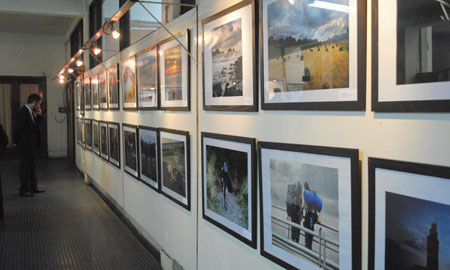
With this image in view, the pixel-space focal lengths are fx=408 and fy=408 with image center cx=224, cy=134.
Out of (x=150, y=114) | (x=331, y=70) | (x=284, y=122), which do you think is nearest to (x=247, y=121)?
(x=284, y=122)

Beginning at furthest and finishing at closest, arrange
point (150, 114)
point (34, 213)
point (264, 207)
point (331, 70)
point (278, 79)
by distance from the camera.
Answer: point (34, 213)
point (150, 114)
point (264, 207)
point (278, 79)
point (331, 70)

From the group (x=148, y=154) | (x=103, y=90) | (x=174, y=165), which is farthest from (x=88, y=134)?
(x=174, y=165)

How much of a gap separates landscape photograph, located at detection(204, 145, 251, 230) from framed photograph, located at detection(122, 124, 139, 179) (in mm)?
1952

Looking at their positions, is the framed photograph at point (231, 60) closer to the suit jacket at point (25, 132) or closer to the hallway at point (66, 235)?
the hallway at point (66, 235)

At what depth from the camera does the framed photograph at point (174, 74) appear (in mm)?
3135

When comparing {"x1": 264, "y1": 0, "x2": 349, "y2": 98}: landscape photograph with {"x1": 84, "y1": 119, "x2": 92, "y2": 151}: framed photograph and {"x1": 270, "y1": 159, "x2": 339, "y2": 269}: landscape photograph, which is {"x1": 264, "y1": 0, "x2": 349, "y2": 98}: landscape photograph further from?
{"x1": 84, "y1": 119, "x2": 92, "y2": 151}: framed photograph

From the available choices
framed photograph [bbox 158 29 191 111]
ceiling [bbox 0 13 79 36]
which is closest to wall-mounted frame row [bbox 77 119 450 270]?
framed photograph [bbox 158 29 191 111]

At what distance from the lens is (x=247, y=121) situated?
232 centimetres

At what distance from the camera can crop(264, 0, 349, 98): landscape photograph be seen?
1.58 meters

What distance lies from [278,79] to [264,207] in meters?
0.67

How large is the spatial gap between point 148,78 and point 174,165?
108cm

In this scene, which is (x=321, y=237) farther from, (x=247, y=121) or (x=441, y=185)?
(x=247, y=121)

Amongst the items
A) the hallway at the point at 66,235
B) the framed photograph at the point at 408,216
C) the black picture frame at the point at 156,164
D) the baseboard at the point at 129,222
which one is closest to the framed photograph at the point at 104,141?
the baseboard at the point at 129,222

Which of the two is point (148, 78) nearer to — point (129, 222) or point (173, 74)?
point (173, 74)
